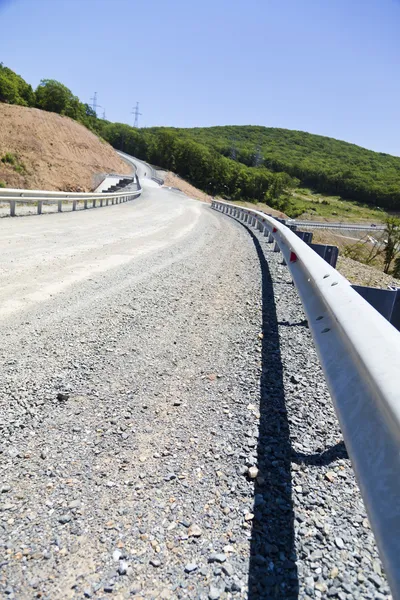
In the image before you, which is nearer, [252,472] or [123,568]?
[123,568]

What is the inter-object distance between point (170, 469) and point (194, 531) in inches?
17.2

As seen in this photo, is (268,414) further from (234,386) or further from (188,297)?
(188,297)

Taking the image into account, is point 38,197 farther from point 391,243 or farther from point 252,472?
point 391,243

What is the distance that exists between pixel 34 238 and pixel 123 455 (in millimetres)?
8024

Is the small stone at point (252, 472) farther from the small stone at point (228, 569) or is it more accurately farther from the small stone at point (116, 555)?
the small stone at point (116, 555)

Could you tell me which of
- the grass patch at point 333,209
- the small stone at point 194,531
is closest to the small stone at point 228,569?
the small stone at point 194,531

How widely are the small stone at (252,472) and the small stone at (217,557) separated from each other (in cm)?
53

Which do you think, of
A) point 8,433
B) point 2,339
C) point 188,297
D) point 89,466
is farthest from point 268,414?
point 188,297

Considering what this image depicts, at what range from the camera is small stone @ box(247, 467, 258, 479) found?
2197 mm

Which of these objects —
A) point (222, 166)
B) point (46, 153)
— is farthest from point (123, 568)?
point (222, 166)

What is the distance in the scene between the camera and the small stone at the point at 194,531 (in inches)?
71.1

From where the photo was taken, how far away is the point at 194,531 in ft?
5.98

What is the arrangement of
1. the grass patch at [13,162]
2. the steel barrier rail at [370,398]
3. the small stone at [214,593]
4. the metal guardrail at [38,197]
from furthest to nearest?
the grass patch at [13,162], the metal guardrail at [38,197], the small stone at [214,593], the steel barrier rail at [370,398]

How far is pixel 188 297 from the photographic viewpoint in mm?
5688
